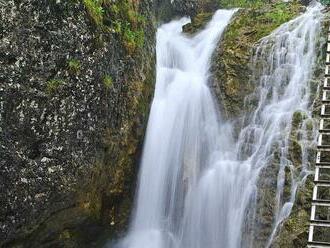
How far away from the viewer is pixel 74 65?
294 inches

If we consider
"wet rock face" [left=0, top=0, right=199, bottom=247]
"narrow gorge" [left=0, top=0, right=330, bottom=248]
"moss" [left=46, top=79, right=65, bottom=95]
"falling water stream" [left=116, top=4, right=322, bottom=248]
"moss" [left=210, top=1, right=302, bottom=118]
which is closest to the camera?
"wet rock face" [left=0, top=0, right=199, bottom=247]

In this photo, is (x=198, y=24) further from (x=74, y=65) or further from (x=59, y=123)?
(x=59, y=123)

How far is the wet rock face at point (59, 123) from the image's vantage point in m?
6.82

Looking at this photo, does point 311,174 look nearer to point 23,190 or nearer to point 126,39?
point 126,39

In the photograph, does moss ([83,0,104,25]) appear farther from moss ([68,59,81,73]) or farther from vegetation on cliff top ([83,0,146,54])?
moss ([68,59,81,73])

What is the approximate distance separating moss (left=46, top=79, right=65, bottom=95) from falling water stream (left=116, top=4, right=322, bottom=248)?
9.13 feet

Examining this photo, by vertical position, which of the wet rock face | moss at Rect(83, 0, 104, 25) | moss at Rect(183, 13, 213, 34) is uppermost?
moss at Rect(183, 13, 213, 34)

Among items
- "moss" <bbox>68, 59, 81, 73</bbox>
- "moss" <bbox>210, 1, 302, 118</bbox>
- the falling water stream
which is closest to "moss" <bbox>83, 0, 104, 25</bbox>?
"moss" <bbox>68, 59, 81, 73</bbox>

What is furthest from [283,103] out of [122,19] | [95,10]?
[95,10]

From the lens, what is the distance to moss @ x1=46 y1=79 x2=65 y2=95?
23.6 feet

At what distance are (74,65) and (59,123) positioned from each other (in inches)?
37.9

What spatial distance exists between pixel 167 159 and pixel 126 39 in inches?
99.9

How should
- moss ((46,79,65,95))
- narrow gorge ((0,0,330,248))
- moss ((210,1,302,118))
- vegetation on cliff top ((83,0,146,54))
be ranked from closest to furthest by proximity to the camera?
narrow gorge ((0,0,330,248)) < moss ((46,79,65,95)) < vegetation on cliff top ((83,0,146,54)) < moss ((210,1,302,118))

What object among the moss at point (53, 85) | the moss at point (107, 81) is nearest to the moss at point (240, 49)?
the moss at point (107, 81)
